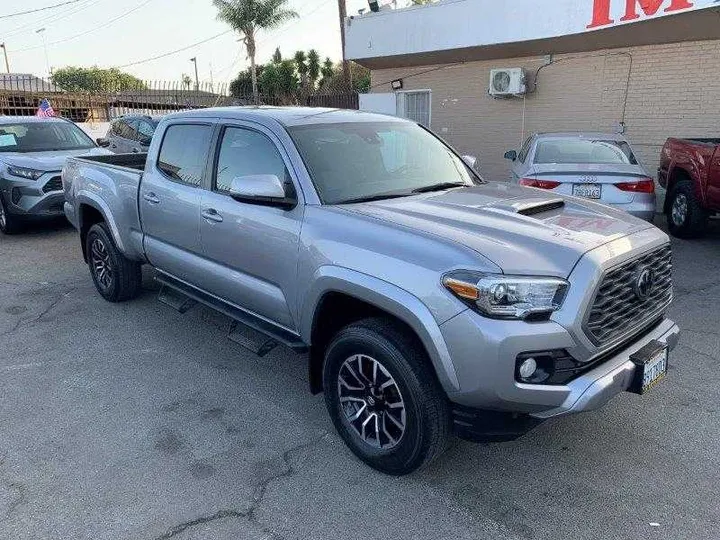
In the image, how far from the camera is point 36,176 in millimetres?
8531

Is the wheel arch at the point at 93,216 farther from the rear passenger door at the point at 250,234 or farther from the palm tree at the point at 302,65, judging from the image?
the palm tree at the point at 302,65

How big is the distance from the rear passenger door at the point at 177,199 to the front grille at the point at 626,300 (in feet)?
9.00

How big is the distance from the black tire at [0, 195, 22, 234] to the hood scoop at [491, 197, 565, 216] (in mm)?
8018

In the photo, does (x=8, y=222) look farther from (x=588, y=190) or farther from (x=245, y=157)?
(x=588, y=190)

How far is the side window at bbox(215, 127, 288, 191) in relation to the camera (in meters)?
3.77

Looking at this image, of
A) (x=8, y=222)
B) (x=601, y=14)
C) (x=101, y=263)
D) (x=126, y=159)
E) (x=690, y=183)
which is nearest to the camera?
(x=101, y=263)

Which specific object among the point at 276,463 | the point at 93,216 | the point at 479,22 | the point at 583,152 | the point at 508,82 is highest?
the point at 479,22

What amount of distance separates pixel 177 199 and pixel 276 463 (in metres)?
2.20

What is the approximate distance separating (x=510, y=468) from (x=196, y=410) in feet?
6.55

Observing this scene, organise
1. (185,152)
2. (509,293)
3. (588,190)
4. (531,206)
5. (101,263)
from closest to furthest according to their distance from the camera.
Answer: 1. (509,293)
2. (531,206)
3. (185,152)
4. (101,263)
5. (588,190)

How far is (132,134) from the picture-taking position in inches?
540

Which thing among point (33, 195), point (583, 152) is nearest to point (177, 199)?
point (33, 195)

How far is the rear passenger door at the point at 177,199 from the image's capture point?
434 centimetres

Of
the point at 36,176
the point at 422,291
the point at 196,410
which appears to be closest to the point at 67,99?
the point at 36,176
